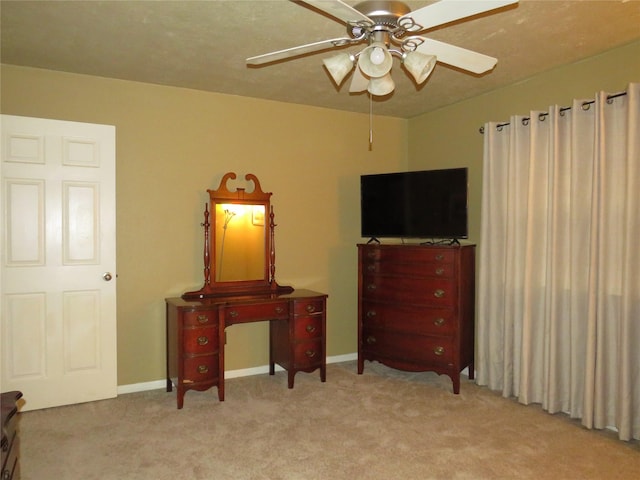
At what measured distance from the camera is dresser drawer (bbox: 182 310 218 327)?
3410 mm

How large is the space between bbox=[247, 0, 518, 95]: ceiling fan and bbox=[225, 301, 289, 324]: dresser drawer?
2049mm

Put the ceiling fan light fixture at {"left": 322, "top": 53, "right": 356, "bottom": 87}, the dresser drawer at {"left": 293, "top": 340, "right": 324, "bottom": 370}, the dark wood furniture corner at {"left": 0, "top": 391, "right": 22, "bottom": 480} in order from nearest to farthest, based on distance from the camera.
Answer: the dark wood furniture corner at {"left": 0, "top": 391, "right": 22, "bottom": 480} < the ceiling fan light fixture at {"left": 322, "top": 53, "right": 356, "bottom": 87} < the dresser drawer at {"left": 293, "top": 340, "right": 324, "bottom": 370}

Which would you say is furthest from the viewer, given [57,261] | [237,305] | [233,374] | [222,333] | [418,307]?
[233,374]

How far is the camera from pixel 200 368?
3.46m

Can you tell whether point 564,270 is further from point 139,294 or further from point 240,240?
point 139,294

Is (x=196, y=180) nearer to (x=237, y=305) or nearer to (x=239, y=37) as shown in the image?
(x=237, y=305)

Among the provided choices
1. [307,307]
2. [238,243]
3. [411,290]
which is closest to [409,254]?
[411,290]

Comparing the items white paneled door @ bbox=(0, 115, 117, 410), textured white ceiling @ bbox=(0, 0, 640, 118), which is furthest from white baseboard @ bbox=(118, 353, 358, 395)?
textured white ceiling @ bbox=(0, 0, 640, 118)

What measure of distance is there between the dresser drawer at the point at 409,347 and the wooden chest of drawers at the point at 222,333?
1.54ft

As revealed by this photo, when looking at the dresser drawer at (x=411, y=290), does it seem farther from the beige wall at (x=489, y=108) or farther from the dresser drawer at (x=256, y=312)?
the dresser drawer at (x=256, y=312)

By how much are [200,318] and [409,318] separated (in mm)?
1711

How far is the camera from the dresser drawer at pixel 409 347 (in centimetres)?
370

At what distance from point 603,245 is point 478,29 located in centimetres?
156

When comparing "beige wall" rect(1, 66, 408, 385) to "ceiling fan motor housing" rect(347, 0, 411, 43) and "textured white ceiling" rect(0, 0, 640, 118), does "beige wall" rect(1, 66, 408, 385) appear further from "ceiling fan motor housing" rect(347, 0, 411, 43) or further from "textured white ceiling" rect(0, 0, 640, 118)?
"ceiling fan motor housing" rect(347, 0, 411, 43)
